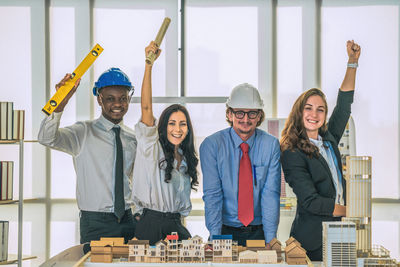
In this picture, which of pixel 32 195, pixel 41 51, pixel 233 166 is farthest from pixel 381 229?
pixel 41 51

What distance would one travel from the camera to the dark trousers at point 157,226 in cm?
314

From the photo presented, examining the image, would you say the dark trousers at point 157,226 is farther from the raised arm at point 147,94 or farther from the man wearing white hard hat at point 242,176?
the raised arm at point 147,94

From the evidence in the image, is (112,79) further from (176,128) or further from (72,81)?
(176,128)

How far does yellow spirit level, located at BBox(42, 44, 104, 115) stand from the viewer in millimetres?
3127

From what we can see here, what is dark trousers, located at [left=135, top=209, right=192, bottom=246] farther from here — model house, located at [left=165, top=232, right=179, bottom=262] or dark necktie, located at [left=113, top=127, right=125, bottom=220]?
model house, located at [left=165, top=232, right=179, bottom=262]

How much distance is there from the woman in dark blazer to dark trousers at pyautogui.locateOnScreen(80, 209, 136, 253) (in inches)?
44.1

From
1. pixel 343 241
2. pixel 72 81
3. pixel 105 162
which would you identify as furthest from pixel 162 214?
pixel 343 241

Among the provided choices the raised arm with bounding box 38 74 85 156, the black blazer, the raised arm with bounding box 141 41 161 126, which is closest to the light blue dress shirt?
the black blazer

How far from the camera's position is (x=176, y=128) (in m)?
3.18

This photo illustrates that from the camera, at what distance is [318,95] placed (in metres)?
3.24

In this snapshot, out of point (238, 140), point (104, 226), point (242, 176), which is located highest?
point (238, 140)

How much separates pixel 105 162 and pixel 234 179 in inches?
36.7

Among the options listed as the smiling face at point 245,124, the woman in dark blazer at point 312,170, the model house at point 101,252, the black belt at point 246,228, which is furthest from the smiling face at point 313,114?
the model house at point 101,252

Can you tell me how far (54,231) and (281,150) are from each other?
10.4 ft
